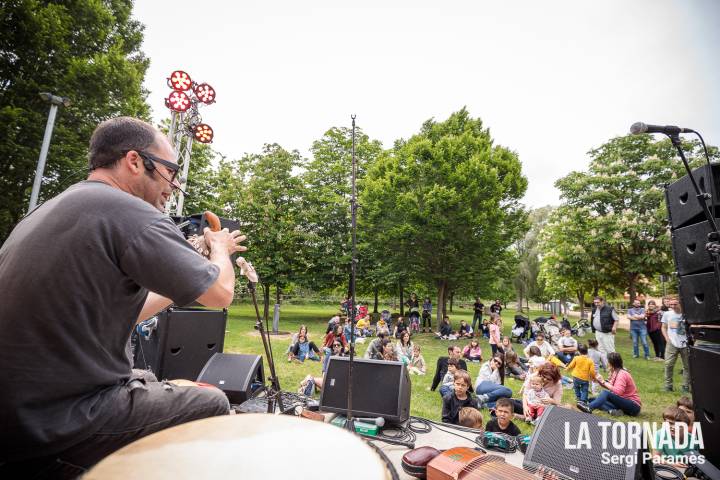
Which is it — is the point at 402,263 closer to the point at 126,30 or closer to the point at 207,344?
the point at 207,344

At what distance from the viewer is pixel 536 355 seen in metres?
9.39

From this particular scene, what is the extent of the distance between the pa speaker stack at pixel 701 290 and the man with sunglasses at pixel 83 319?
4.01 meters

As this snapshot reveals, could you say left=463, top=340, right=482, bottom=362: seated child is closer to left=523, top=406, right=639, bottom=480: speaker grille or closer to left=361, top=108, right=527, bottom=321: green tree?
left=361, top=108, right=527, bottom=321: green tree

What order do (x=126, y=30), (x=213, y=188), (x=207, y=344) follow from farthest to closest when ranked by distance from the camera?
(x=213, y=188) < (x=126, y=30) < (x=207, y=344)

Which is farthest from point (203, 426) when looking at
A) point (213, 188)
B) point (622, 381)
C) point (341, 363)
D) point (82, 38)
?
point (213, 188)

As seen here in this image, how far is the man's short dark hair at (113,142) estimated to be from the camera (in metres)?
1.61

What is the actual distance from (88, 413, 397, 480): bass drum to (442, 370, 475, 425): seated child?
517 cm

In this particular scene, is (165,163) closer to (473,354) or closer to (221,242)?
(221,242)

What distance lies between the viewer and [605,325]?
1056 centimetres

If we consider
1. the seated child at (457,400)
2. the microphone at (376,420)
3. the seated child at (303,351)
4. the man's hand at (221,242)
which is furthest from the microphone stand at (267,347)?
the seated child at (303,351)

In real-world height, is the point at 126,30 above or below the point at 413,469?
above

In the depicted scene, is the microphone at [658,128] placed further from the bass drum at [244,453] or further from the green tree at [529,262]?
the green tree at [529,262]

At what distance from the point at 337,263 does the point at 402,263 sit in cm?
463

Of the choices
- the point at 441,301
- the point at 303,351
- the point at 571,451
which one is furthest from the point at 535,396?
the point at 441,301
